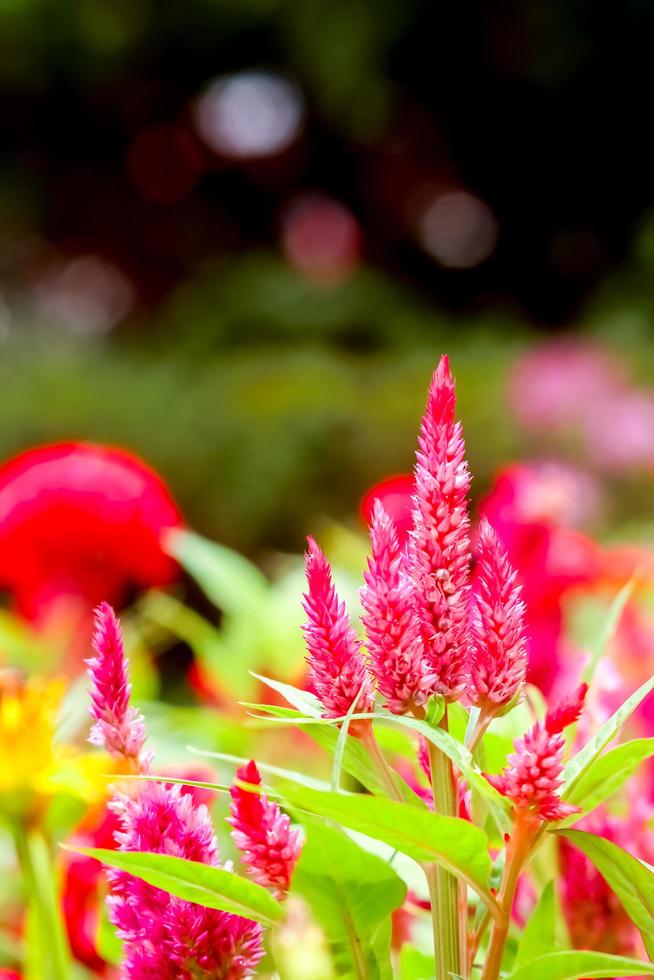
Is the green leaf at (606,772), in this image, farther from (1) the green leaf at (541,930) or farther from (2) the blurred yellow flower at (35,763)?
(2) the blurred yellow flower at (35,763)

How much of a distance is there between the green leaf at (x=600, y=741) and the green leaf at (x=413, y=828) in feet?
0.10

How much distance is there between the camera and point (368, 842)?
39 centimetres

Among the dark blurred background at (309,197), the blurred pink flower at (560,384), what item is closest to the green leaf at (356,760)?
the blurred pink flower at (560,384)

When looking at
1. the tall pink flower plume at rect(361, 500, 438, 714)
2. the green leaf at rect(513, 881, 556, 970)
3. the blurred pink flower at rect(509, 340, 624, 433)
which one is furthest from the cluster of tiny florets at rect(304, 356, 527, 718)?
the blurred pink flower at rect(509, 340, 624, 433)

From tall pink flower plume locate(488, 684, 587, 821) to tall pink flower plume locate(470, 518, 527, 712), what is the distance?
A: 0.01 m

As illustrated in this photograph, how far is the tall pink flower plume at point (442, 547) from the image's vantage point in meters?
0.31

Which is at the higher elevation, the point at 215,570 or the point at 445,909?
the point at 215,570

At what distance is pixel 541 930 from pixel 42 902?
19 centimetres

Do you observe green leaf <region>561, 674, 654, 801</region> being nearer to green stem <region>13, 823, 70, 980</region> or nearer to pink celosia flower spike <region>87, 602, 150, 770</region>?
pink celosia flower spike <region>87, 602, 150, 770</region>

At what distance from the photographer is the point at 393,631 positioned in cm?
30

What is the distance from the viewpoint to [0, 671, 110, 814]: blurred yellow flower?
446 mm

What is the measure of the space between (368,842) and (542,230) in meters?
5.13

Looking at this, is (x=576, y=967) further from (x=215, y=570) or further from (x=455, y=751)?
(x=215, y=570)

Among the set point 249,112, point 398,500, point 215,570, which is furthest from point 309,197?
point 398,500
